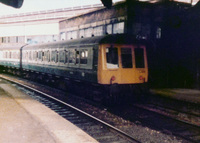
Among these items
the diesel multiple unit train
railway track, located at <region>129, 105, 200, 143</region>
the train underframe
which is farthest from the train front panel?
railway track, located at <region>129, 105, 200, 143</region>

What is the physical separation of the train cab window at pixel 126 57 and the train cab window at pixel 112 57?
0.34 metres

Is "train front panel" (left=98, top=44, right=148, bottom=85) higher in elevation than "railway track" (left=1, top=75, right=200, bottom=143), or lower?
higher

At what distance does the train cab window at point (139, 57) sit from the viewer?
36.9 feet

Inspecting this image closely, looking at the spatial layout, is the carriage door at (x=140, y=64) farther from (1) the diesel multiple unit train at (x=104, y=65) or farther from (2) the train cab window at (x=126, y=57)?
(2) the train cab window at (x=126, y=57)

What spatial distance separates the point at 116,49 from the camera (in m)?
10.7

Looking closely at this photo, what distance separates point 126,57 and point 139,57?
29.5 inches

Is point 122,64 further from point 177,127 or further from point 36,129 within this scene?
point 36,129

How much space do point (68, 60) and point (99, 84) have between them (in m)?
3.71

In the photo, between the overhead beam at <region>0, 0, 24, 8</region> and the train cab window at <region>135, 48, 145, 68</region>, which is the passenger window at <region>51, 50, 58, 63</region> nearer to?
the train cab window at <region>135, 48, 145, 68</region>

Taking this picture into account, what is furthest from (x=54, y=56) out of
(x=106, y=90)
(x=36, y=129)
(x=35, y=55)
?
(x=36, y=129)

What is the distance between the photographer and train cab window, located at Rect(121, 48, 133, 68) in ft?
35.6

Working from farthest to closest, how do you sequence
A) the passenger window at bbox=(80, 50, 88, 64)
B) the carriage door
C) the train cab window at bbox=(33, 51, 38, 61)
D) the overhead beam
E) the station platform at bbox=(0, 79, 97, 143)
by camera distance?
the train cab window at bbox=(33, 51, 38, 61), the passenger window at bbox=(80, 50, 88, 64), the carriage door, the station platform at bbox=(0, 79, 97, 143), the overhead beam

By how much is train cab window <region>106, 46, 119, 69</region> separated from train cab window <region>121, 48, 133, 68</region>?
34cm

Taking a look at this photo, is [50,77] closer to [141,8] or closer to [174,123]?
[141,8]
